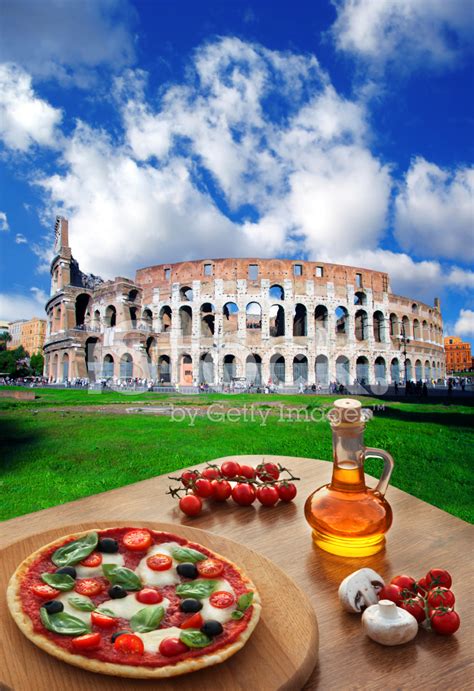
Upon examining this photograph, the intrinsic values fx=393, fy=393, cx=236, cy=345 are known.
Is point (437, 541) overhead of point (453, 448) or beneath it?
overhead

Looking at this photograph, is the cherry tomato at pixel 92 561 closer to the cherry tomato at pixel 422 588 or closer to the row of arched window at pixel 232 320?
the cherry tomato at pixel 422 588

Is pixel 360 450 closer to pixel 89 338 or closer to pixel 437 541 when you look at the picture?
pixel 437 541

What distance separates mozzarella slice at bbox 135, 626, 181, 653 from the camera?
80 centimetres

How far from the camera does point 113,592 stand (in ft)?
3.19

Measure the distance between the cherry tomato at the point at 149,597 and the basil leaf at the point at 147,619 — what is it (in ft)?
0.18

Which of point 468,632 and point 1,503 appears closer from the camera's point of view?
point 468,632

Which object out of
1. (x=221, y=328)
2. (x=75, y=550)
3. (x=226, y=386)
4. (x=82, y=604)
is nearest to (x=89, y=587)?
(x=82, y=604)

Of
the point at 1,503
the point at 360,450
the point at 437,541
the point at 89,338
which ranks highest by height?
the point at 89,338

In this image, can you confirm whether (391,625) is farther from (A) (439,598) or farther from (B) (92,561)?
(B) (92,561)

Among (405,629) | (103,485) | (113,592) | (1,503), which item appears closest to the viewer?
(405,629)

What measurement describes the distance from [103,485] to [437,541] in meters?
3.52

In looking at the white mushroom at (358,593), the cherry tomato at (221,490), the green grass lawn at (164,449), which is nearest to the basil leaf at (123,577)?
the white mushroom at (358,593)

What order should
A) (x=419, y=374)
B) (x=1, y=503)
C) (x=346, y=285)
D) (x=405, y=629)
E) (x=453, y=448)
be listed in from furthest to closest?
(x=419, y=374) → (x=346, y=285) → (x=453, y=448) → (x=1, y=503) → (x=405, y=629)

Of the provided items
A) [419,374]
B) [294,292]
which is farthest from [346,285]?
[419,374]
